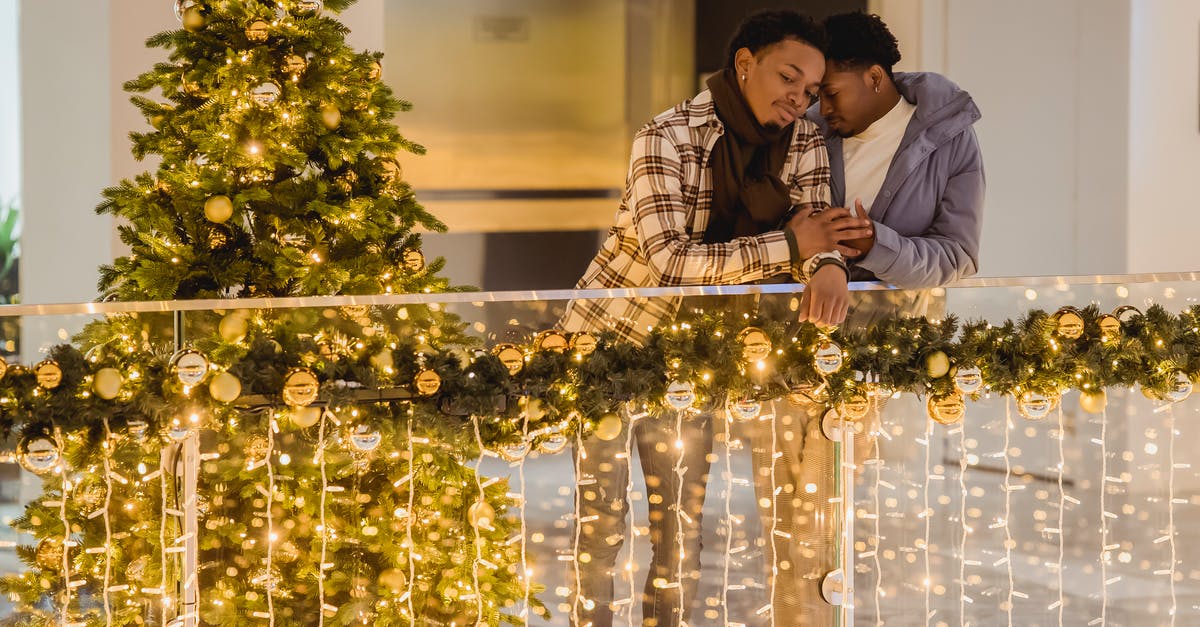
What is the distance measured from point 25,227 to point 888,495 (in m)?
3.35

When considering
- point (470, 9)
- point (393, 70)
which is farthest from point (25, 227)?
point (470, 9)

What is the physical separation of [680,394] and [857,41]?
94 cm

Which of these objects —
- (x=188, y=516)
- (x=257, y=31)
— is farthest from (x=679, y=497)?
(x=257, y=31)

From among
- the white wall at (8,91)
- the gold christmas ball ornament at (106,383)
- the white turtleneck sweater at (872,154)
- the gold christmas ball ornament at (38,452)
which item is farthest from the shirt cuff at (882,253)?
the white wall at (8,91)

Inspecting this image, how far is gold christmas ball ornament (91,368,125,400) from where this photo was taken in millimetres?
1820

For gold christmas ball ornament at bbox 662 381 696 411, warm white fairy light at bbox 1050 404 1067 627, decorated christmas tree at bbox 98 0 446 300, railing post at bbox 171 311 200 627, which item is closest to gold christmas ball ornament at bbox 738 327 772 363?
gold christmas ball ornament at bbox 662 381 696 411

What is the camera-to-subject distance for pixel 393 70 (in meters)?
5.52

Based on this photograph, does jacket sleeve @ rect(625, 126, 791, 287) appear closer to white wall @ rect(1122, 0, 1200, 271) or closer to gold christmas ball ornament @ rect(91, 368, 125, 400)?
gold christmas ball ornament @ rect(91, 368, 125, 400)

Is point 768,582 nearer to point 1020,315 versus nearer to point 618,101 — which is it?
point 1020,315

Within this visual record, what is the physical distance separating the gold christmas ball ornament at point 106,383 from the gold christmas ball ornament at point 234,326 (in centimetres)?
18

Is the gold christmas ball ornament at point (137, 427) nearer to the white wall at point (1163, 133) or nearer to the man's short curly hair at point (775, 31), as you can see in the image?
the man's short curly hair at point (775, 31)

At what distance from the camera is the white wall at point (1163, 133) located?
5.18m

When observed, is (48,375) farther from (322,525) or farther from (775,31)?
(775,31)

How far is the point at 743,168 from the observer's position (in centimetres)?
241
